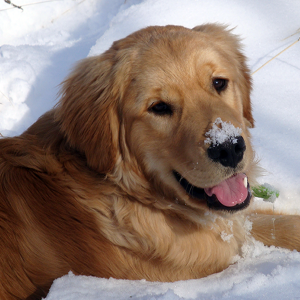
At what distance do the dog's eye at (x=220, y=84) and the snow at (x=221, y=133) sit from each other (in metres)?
0.41

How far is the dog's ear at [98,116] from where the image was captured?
7.84ft

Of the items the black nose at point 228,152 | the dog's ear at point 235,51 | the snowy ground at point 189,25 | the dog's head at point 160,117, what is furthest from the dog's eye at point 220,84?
the snowy ground at point 189,25

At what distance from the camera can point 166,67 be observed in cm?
231

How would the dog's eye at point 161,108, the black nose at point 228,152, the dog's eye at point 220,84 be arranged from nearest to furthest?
the black nose at point 228,152, the dog's eye at point 161,108, the dog's eye at point 220,84

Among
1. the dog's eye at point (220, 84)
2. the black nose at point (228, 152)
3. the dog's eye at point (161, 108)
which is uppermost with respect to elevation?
the dog's eye at point (161, 108)

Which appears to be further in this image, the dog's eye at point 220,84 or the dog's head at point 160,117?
the dog's eye at point 220,84

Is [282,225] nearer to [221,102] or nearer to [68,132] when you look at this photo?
[221,102]

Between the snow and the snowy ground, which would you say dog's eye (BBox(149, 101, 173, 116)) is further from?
the snowy ground

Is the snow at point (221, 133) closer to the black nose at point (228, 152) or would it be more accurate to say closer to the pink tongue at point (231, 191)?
the black nose at point (228, 152)

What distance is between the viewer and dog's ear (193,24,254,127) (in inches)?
112

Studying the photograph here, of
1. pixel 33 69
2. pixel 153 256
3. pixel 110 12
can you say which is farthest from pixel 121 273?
→ pixel 110 12

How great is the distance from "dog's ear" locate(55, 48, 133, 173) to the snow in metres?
0.65

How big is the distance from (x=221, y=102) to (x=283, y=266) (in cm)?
108

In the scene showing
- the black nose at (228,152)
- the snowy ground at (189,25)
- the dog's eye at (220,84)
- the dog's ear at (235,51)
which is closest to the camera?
the black nose at (228,152)
